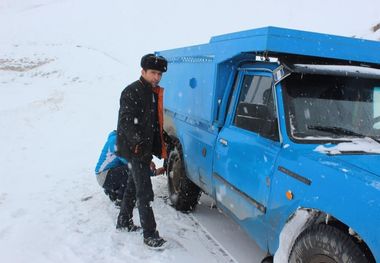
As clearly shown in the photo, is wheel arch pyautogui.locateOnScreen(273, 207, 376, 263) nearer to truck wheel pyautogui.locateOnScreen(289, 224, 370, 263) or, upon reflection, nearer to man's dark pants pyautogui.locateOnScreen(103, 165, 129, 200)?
truck wheel pyautogui.locateOnScreen(289, 224, 370, 263)

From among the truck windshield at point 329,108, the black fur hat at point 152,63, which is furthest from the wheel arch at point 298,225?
the black fur hat at point 152,63

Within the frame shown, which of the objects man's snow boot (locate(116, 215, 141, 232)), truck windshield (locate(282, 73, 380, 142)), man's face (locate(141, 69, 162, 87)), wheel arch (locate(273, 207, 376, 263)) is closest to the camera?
wheel arch (locate(273, 207, 376, 263))

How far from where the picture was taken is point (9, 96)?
18.4 metres

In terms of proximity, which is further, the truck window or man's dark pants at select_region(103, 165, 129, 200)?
man's dark pants at select_region(103, 165, 129, 200)

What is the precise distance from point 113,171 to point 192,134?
1326 millimetres

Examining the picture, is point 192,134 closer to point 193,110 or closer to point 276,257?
point 193,110

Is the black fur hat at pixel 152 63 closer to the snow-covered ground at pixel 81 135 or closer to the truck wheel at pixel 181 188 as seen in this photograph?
the truck wheel at pixel 181 188

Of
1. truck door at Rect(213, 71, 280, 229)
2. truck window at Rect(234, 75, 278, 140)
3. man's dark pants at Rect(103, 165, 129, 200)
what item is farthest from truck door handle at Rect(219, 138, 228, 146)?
man's dark pants at Rect(103, 165, 129, 200)

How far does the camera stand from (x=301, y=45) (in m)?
3.75

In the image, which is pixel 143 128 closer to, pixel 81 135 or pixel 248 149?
pixel 248 149

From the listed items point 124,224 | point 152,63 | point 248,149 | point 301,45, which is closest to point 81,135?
point 124,224

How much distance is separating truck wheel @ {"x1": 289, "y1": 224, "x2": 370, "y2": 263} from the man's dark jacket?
204 centimetres

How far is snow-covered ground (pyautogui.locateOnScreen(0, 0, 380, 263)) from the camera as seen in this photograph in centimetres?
461

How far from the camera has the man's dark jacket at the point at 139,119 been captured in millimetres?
4449
